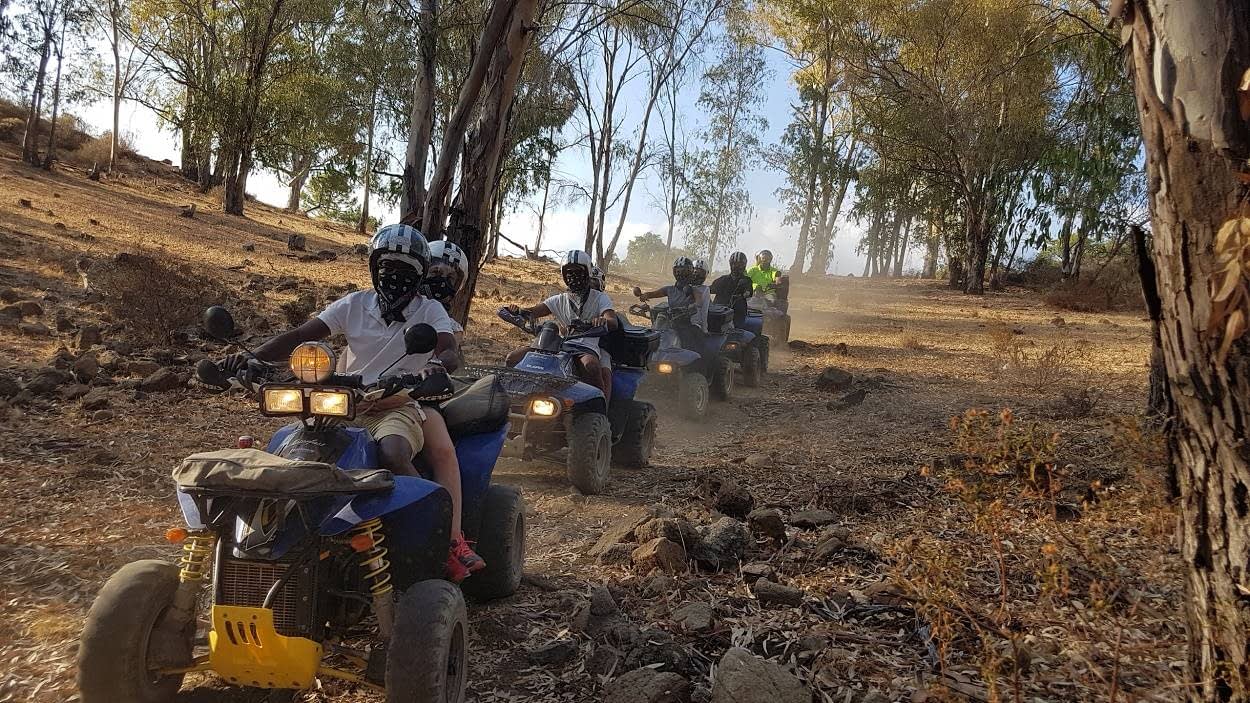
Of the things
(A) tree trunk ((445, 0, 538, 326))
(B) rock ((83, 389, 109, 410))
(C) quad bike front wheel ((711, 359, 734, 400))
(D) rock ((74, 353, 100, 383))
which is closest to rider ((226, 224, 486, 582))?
(B) rock ((83, 389, 109, 410))

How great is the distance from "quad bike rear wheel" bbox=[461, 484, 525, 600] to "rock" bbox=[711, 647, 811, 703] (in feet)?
4.65

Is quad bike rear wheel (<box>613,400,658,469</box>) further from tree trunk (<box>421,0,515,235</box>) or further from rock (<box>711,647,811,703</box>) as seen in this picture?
rock (<box>711,647,811,703</box>)

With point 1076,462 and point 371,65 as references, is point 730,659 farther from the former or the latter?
point 371,65

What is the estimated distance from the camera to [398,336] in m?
4.20

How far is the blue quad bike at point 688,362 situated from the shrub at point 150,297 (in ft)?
17.8

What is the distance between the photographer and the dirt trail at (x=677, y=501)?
3.51 meters

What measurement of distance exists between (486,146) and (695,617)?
6.32m

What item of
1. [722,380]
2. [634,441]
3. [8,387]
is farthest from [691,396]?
[8,387]

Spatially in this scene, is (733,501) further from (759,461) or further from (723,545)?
(759,461)

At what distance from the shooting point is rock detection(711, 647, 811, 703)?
10.2ft

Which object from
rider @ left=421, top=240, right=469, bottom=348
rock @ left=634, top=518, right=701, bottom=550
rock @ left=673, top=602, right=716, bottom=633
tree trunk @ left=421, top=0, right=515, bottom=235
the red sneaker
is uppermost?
tree trunk @ left=421, top=0, right=515, bottom=235

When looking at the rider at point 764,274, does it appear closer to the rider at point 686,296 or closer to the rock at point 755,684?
the rider at point 686,296

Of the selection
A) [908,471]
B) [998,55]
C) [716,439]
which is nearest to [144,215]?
[716,439]

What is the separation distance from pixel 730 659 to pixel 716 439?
6170mm
